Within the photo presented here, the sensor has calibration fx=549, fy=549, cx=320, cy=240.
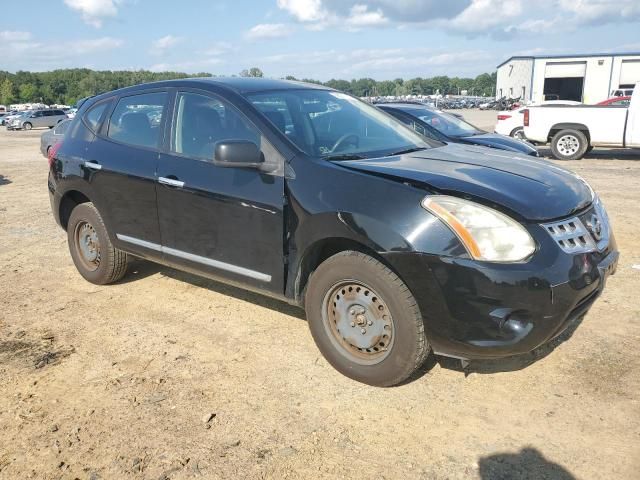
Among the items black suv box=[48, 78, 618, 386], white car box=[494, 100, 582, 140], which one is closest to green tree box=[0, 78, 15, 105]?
white car box=[494, 100, 582, 140]

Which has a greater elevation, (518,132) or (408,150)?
(408,150)

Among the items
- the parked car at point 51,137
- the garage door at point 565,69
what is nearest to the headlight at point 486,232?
the parked car at point 51,137

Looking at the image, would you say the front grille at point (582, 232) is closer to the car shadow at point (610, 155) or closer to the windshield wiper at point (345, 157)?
the windshield wiper at point (345, 157)

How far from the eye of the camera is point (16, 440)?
9.31 ft

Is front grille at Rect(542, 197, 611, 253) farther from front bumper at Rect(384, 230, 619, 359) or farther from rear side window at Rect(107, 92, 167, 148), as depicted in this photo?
rear side window at Rect(107, 92, 167, 148)

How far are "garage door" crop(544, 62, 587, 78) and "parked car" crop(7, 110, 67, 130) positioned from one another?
45004 mm

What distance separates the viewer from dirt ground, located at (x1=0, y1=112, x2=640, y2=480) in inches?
103

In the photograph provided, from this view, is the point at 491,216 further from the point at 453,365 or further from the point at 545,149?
the point at 545,149

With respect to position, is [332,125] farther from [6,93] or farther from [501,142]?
[6,93]

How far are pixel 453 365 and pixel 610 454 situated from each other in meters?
1.07

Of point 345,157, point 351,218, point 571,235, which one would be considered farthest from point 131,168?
point 571,235

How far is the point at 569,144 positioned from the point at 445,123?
6.30m

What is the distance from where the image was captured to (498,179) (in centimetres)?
313

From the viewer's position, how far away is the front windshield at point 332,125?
143 inches
